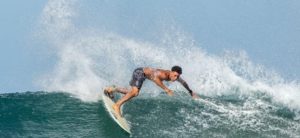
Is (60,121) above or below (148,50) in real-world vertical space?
below

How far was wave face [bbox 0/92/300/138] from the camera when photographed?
1355 cm

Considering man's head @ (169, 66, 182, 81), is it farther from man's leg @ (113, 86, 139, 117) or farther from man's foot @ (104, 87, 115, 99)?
man's foot @ (104, 87, 115, 99)

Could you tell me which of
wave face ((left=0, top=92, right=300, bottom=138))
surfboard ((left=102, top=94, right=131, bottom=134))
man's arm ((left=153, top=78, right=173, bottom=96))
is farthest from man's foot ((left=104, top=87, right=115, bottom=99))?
man's arm ((left=153, top=78, right=173, bottom=96))

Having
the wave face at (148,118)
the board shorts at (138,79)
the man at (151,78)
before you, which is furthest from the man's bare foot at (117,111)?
the board shorts at (138,79)

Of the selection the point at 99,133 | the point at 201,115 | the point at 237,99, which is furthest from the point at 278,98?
the point at 99,133

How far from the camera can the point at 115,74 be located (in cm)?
1934

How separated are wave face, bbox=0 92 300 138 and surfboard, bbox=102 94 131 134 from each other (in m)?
0.13

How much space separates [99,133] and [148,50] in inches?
284

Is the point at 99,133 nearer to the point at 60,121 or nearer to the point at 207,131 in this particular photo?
the point at 60,121

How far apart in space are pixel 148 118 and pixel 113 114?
→ 92 centimetres

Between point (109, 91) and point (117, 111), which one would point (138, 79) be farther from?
point (109, 91)

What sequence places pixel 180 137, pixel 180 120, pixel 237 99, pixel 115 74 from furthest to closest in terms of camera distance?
pixel 115 74, pixel 237 99, pixel 180 120, pixel 180 137

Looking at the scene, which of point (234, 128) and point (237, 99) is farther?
point (237, 99)

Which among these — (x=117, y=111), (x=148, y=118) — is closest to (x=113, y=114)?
(x=117, y=111)
